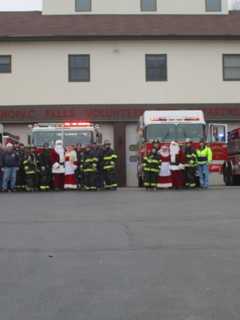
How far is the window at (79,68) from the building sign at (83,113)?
1.61 metres

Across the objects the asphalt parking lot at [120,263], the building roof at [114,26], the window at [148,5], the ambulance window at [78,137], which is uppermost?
the window at [148,5]

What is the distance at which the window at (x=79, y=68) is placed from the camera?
122ft

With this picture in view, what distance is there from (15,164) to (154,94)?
1456 centimetres

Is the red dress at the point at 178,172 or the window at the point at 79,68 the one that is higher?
the window at the point at 79,68

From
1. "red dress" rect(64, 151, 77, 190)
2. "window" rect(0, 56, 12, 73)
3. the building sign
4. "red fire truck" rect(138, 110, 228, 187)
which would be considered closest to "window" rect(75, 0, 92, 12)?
"window" rect(0, 56, 12, 73)

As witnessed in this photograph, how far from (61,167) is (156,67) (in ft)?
49.8

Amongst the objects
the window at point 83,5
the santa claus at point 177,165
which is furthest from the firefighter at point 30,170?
the window at point 83,5

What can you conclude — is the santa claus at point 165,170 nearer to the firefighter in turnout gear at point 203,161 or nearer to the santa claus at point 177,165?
the santa claus at point 177,165

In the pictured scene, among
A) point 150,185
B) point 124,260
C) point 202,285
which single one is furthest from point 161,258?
point 150,185

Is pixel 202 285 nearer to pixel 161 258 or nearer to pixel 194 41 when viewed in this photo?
pixel 161 258

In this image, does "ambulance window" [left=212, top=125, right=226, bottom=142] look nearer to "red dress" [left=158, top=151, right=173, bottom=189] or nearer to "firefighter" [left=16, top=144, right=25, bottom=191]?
"red dress" [left=158, top=151, right=173, bottom=189]

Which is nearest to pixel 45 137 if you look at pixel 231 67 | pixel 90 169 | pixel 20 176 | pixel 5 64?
pixel 20 176

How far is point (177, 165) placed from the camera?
2367cm

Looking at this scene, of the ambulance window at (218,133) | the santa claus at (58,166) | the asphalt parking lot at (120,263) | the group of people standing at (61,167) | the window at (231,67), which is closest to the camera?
the asphalt parking lot at (120,263)
